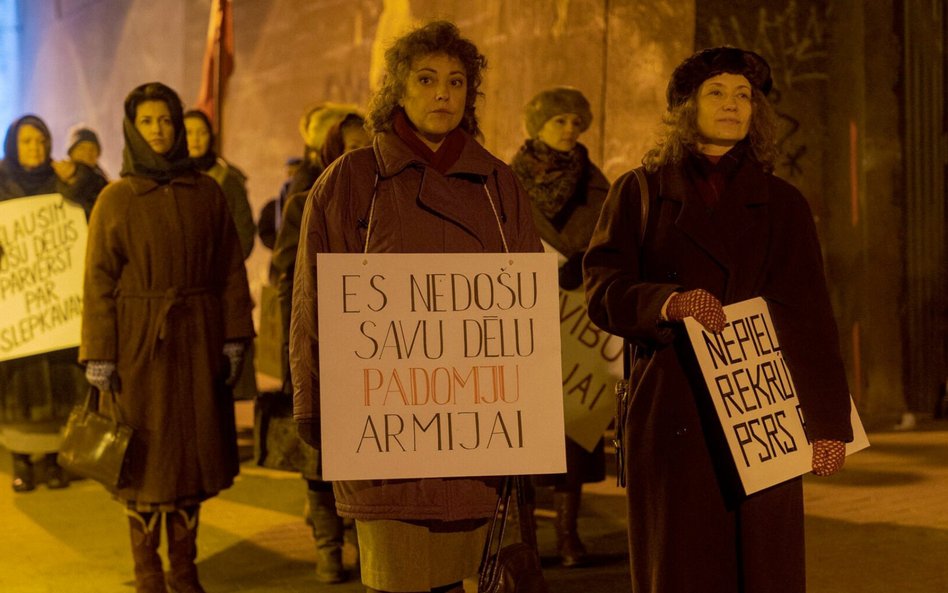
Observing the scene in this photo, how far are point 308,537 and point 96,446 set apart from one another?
177 cm

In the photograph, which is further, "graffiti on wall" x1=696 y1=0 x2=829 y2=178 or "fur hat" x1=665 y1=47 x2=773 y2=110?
"graffiti on wall" x1=696 y1=0 x2=829 y2=178

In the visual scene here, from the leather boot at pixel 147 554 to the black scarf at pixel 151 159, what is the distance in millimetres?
1449

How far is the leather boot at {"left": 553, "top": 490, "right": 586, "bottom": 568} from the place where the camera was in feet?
19.7

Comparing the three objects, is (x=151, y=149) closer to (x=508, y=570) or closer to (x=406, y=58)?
(x=406, y=58)

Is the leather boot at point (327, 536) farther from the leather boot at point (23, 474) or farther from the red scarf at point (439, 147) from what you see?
the leather boot at point (23, 474)

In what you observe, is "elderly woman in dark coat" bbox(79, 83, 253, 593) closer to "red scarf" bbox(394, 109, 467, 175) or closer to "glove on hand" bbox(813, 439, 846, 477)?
"red scarf" bbox(394, 109, 467, 175)

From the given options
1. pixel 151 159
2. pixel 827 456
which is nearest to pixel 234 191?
pixel 151 159

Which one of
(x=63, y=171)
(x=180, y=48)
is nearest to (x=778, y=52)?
(x=63, y=171)

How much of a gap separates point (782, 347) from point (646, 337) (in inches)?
15.8

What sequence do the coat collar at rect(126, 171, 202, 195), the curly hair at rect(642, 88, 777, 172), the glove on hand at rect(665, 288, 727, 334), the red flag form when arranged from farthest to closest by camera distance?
the red flag, the coat collar at rect(126, 171, 202, 195), the curly hair at rect(642, 88, 777, 172), the glove on hand at rect(665, 288, 727, 334)

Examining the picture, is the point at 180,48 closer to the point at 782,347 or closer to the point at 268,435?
the point at 268,435

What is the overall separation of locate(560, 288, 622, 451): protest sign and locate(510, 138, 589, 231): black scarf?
0.39 metres

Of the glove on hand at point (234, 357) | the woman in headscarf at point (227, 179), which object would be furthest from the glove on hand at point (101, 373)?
the woman in headscarf at point (227, 179)

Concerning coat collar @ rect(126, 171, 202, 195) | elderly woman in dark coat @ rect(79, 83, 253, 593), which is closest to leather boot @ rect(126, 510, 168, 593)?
elderly woman in dark coat @ rect(79, 83, 253, 593)
